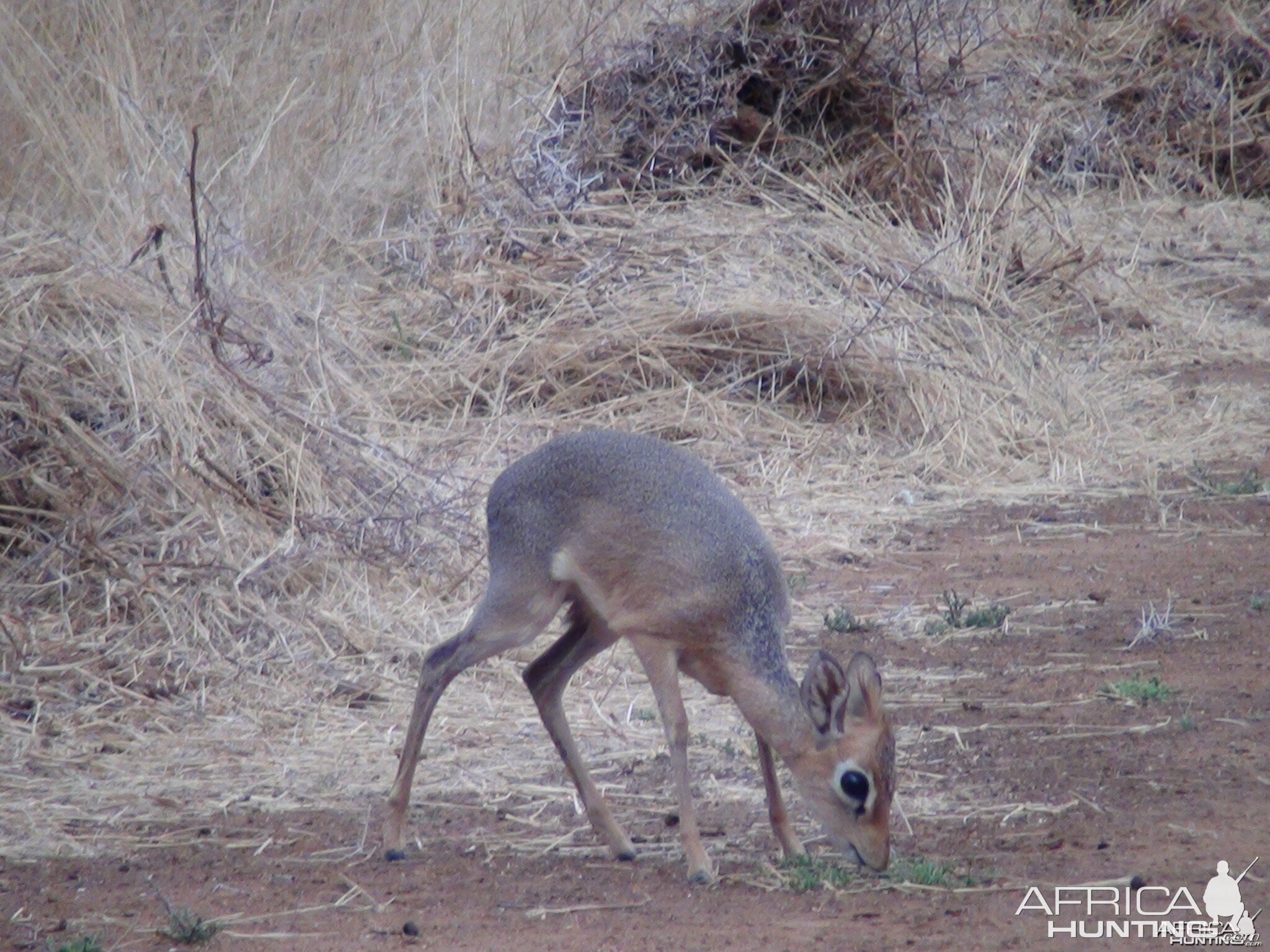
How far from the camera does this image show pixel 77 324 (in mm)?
6590

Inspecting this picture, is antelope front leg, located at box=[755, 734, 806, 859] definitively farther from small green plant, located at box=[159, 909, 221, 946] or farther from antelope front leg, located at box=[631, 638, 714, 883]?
small green plant, located at box=[159, 909, 221, 946]

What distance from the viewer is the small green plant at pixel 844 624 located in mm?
6082

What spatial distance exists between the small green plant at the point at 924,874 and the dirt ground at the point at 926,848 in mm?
24

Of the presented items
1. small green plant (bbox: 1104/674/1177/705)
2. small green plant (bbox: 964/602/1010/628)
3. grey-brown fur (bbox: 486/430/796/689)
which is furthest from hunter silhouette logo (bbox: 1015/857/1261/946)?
small green plant (bbox: 964/602/1010/628)

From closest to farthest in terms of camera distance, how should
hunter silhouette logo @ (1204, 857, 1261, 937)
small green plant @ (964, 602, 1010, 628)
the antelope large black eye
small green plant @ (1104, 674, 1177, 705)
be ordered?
hunter silhouette logo @ (1204, 857, 1261, 937), the antelope large black eye, small green plant @ (1104, 674, 1177, 705), small green plant @ (964, 602, 1010, 628)

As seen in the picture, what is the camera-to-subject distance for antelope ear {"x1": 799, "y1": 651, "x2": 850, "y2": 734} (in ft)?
13.0

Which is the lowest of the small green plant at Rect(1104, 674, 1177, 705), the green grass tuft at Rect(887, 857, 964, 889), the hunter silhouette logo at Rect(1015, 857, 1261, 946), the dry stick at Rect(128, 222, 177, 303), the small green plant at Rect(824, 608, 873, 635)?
the small green plant at Rect(824, 608, 873, 635)

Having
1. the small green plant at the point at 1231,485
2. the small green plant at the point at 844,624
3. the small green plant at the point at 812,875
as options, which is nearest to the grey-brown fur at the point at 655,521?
the small green plant at the point at 812,875

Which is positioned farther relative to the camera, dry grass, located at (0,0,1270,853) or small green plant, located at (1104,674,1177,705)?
dry grass, located at (0,0,1270,853)

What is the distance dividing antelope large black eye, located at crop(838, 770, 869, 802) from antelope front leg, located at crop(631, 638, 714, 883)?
0.41m

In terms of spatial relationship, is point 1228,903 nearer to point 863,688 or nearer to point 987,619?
point 863,688

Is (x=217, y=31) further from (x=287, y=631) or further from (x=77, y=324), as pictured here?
(x=287, y=631)

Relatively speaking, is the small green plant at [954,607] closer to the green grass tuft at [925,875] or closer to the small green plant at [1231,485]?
the small green plant at [1231,485]

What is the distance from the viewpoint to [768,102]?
11.1 m
